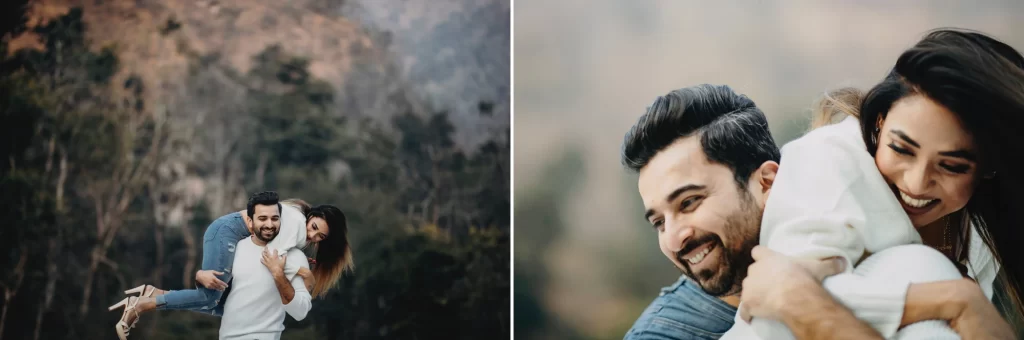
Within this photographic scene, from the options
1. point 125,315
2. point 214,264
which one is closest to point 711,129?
point 214,264

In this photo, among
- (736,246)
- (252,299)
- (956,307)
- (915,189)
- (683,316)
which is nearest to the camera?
(956,307)

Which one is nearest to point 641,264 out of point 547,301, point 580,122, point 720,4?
point 547,301

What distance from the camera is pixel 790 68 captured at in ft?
9.96

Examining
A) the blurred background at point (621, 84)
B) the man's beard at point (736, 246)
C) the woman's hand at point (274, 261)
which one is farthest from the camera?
the woman's hand at point (274, 261)

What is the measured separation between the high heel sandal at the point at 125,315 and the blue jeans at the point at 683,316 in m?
1.90

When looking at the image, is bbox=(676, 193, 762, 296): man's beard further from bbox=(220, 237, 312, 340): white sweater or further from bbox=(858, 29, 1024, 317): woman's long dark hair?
bbox=(220, 237, 312, 340): white sweater

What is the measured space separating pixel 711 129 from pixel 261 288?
5.88 ft

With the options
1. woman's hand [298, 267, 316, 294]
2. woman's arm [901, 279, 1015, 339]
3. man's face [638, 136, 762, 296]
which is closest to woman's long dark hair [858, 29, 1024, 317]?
woman's arm [901, 279, 1015, 339]

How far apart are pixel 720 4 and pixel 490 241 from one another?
1311 mm

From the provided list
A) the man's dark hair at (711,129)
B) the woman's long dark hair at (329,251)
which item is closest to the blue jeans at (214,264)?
the woman's long dark hair at (329,251)

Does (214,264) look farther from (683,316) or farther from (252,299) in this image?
(683,316)

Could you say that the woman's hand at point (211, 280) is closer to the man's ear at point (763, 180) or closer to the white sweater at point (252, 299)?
the white sweater at point (252, 299)

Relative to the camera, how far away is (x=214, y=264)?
313 cm

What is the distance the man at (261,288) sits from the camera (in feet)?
10.2
